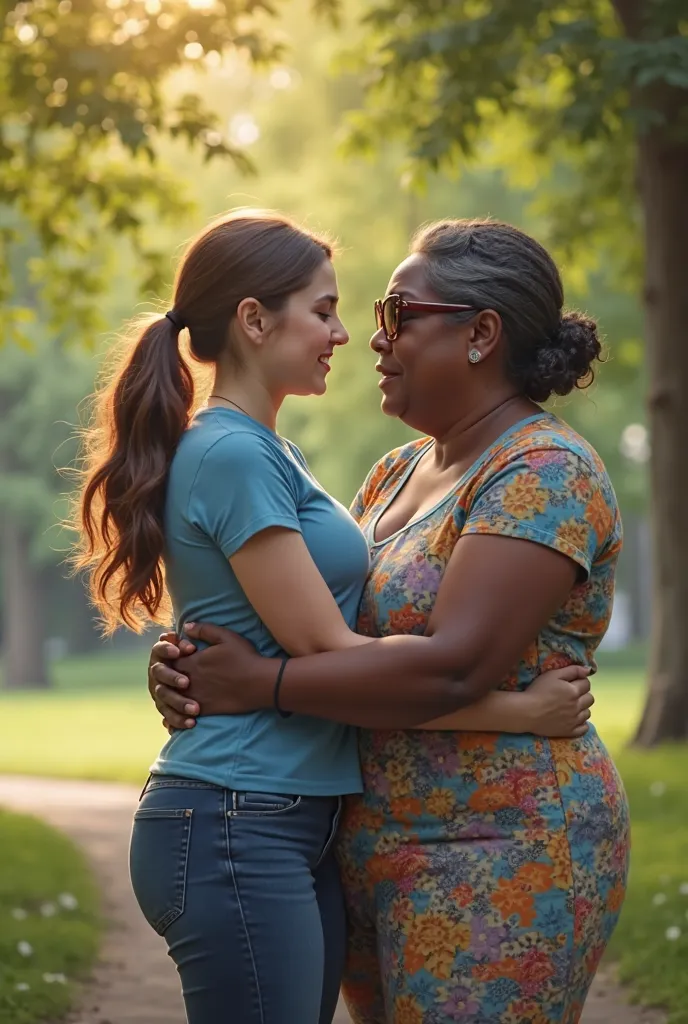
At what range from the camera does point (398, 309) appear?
3189 millimetres

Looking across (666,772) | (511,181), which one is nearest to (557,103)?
(511,181)

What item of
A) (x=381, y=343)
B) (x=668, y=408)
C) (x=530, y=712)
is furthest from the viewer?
(x=668, y=408)

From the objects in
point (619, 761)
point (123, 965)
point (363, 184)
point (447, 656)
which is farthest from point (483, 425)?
point (363, 184)

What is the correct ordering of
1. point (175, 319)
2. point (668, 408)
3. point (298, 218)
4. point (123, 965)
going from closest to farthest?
point (175, 319) → point (298, 218) → point (123, 965) → point (668, 408)

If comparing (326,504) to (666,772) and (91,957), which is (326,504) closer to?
(91,957)

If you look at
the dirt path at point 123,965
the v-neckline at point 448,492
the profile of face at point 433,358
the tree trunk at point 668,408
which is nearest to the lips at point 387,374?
the profile of face at point 433,358

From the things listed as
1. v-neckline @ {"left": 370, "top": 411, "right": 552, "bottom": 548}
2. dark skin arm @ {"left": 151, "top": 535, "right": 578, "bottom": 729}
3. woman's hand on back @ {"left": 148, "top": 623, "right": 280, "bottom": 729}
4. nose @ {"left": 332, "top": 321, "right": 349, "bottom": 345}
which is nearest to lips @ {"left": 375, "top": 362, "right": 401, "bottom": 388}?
nose @ {"left": 332, "top": 321, "right": 349, "bottom": 345}

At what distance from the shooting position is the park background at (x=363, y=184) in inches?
301

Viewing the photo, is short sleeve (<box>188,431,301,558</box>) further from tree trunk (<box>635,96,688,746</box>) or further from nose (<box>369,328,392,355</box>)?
tree trunk (<box>635,96,688,746</box>)

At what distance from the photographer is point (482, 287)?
3107 mm

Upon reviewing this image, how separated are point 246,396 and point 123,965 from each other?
14.5ft

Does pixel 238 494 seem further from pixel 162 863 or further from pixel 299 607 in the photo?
pixel 162 863

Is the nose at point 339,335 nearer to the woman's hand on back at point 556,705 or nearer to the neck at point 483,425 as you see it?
the neck at point 483,425

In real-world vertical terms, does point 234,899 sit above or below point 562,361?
below
